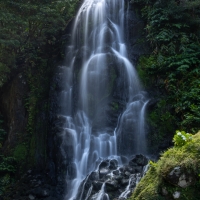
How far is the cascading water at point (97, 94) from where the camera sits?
1061cm

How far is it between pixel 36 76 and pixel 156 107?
6641 millimetres

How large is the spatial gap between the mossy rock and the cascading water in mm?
3609

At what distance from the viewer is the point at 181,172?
14.6 feet

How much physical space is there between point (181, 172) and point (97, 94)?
27.4 ft

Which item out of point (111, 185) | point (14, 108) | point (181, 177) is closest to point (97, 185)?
point (111, 185)

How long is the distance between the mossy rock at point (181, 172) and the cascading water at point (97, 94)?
361 cm

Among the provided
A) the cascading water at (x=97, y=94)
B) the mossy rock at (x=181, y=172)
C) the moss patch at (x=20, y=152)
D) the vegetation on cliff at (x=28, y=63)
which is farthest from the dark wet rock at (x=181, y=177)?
the moss patch at (x=20, y=152)

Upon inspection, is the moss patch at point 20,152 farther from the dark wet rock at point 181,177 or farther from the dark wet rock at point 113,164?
the dark wet rock at point 181,177

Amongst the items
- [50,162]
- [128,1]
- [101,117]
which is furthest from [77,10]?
[50,162]

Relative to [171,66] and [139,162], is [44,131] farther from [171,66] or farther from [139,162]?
[171,66]

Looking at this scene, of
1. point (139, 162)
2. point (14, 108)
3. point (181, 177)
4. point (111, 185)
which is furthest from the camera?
point (14, 108)

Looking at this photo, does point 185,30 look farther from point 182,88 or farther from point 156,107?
point 156,107

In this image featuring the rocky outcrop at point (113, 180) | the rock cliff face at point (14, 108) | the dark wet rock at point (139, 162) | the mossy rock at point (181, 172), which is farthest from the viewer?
the rock cliff face at point (14, 108)

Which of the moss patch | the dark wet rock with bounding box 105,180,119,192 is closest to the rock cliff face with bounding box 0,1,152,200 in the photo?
the moss patch
